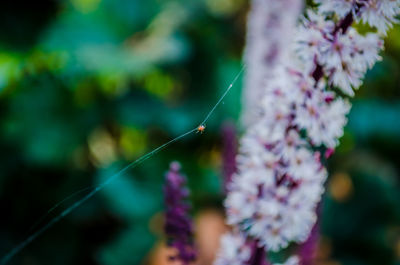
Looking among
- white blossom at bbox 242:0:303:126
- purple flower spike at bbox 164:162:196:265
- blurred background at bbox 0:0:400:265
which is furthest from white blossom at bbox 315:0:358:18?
blurred background at bbox 0:0:400:265

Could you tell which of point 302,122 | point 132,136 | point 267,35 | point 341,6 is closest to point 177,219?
point 302,122

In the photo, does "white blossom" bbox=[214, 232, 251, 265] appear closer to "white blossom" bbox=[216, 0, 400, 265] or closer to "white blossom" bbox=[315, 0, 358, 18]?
"white blossom" bbox=[216, 0, 400, 265]

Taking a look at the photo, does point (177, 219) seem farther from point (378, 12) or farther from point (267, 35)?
point (267, 35)

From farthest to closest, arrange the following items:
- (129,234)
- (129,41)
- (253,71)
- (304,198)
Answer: (129,41) → (129,234) → (253,71) → (304,198)

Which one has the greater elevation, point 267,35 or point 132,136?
point 132,136

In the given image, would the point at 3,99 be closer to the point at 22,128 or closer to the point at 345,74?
the point at 22,128

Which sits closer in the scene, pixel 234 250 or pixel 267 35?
pixel 234 250

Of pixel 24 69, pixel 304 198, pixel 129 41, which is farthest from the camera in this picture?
pixel 129 41

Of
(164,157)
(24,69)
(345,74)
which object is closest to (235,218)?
(345,74)
